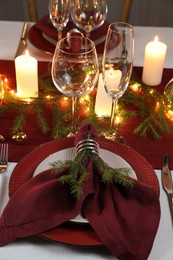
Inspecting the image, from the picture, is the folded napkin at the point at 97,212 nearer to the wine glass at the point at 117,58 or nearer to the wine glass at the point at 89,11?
the wine glass at the point at 117,58

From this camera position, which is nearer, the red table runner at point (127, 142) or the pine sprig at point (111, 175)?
the pine sprig at point (111, 175)

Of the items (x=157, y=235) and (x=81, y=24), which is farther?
(x=81, y=24)

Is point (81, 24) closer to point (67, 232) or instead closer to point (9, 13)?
point (67, 232)

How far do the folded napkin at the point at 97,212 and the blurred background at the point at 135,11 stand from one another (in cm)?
213

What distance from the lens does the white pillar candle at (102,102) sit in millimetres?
957

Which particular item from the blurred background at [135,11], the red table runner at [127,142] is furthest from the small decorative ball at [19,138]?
the blurred background at [135,11]

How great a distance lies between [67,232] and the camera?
64cm

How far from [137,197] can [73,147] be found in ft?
0.67

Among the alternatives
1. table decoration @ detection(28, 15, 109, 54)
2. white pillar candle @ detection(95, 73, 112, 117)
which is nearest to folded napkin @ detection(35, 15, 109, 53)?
table decoration @ detection(28, 15, 109, 54)

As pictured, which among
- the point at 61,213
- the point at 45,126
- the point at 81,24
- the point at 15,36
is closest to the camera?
the point at 61,213

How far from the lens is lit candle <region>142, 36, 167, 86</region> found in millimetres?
1097

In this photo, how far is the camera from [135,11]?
263 cm

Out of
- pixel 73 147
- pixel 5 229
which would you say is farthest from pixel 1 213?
pixel 73 147

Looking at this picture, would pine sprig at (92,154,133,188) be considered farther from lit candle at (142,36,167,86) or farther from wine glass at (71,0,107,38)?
wine glass at (71,0,107,38)
